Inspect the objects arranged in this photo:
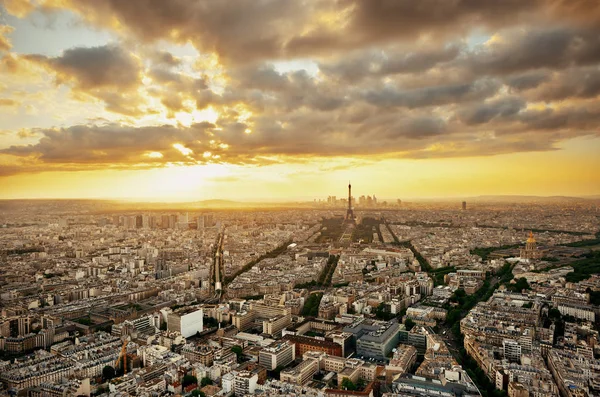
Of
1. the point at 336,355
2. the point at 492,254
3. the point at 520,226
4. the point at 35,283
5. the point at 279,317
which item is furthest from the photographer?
the point at 520,226

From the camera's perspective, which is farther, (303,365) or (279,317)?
(279,317)

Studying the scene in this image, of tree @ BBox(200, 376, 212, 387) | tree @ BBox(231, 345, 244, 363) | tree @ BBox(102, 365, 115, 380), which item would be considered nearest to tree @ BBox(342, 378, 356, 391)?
tree @ BBox(200, 376, 212, 387)

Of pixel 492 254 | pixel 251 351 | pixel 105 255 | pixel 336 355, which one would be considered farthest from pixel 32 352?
pixel 492 254

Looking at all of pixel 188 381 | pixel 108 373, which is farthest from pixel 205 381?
pixel 108 373

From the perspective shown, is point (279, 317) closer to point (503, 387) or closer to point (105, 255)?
point (503, 387)

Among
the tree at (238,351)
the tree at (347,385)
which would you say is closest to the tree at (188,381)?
the tree at (238,351)

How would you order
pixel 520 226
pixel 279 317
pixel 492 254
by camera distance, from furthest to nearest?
pixel 520 226 < pixel 492 254 < pixel 279 317

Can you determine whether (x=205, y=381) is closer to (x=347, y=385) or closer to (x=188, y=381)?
(x=188, y=381)

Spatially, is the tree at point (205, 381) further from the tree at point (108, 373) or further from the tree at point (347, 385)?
the tree at point (347, 385)

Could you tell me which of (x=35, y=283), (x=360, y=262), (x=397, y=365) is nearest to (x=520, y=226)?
(x=360, y=262)
